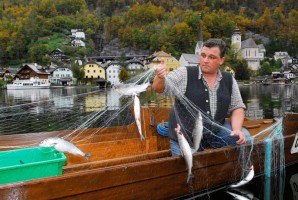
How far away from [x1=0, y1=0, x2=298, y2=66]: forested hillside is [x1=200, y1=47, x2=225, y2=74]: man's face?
108m

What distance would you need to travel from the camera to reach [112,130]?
7.12m

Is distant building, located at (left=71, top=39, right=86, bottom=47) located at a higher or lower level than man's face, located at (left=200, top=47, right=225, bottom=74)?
higher

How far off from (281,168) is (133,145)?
3.03 metres

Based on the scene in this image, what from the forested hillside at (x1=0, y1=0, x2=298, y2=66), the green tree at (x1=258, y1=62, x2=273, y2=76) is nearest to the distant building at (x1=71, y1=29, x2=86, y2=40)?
the forested hillside at (x1=0, y1=0, x2=298, y2=66)

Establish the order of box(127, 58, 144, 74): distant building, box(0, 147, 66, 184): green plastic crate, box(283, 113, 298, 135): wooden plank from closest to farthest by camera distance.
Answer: box(0, 147, 66, 184): green plastic crate, box(283, 113, 298, 135): wooden plank, box(127, 58, 144, 74): distant building

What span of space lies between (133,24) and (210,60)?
5440 inches

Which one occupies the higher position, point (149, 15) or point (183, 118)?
point (149, 15)

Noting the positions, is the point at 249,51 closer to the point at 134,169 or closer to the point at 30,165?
the point at 134,169

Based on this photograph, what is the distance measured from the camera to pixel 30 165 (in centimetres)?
400

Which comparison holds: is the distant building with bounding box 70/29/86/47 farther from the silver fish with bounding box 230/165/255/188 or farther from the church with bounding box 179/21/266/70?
the silver fish with bounding box 230/165/255/188

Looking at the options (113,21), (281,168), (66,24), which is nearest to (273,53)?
(113,21)

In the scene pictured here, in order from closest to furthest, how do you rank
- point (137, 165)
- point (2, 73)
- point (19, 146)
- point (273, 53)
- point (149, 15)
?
point (137, 165) < point (19, 146) < point (2, 73) < point (273, 53) < point (149, 15)

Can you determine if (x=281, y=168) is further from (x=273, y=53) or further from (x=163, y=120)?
(x=273, y=53)

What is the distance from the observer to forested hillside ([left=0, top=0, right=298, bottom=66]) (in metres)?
119
